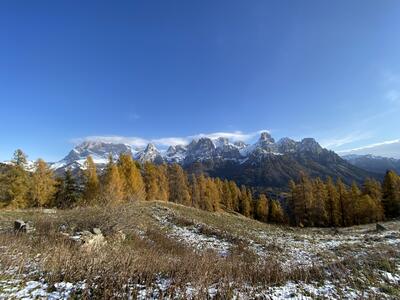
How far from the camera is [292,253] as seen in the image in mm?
15117

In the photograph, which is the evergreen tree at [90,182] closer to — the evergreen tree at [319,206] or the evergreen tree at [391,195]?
the evergreen tree at [319,206]

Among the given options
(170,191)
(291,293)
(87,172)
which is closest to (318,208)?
(170,191)

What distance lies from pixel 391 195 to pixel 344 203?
9.14 metres

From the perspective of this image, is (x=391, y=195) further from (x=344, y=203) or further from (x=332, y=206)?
(x=332, y=206)

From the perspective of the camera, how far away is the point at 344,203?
2121 inches

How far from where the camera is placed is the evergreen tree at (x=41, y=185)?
129 ft

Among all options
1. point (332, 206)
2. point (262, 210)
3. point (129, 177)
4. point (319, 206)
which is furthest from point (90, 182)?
point (332, 206)

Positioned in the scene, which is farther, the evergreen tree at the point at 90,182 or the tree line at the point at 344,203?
the tree line at the point at 344,203

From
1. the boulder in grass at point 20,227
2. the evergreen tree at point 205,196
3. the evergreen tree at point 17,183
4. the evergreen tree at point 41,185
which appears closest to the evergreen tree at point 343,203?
the evergreen tree at point 205,196

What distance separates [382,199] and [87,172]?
2518 inches

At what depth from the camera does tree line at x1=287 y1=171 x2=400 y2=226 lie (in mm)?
49594

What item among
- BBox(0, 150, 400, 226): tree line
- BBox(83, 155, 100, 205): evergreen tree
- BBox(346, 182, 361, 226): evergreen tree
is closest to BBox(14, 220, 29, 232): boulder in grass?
BBox(0, 150, 400, 226): tree line

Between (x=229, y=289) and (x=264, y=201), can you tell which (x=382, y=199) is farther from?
(x=229, y=289)

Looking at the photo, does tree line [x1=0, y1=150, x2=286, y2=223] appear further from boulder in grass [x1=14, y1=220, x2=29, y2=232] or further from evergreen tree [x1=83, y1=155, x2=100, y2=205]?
boulder in grass [x1=14, y1=220, x2=29, y2=232]
